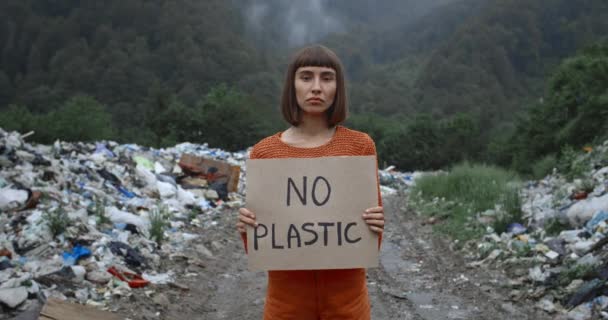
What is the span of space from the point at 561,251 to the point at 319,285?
12.0 ft

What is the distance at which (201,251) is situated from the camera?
580 centimetres

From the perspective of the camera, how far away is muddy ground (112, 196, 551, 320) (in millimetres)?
3896

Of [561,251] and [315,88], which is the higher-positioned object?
[315,88]

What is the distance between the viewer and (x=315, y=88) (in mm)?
1750

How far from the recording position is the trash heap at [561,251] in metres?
3.74

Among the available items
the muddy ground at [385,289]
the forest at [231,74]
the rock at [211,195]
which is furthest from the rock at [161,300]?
the forest at [231,74]

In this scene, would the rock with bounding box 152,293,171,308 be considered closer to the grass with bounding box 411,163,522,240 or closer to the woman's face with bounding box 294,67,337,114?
the woman's face with bounding box 294,67,337,114

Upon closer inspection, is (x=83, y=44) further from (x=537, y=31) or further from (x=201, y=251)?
(x=201, y=251)

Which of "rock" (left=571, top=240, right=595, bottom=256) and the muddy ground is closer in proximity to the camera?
the muddy ground

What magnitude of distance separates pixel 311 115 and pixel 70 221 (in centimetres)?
417

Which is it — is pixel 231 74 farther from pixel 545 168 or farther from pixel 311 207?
pixel 311 207

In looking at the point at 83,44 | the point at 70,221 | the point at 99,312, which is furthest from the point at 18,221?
the point at 83,44

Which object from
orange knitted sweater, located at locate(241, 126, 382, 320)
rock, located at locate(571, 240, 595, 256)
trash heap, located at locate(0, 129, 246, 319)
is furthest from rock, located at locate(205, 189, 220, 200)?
orange knitted sweater, located at locate(241, 126, 382, 320)

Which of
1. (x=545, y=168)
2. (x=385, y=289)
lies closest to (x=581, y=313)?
(x=385, y=289)
